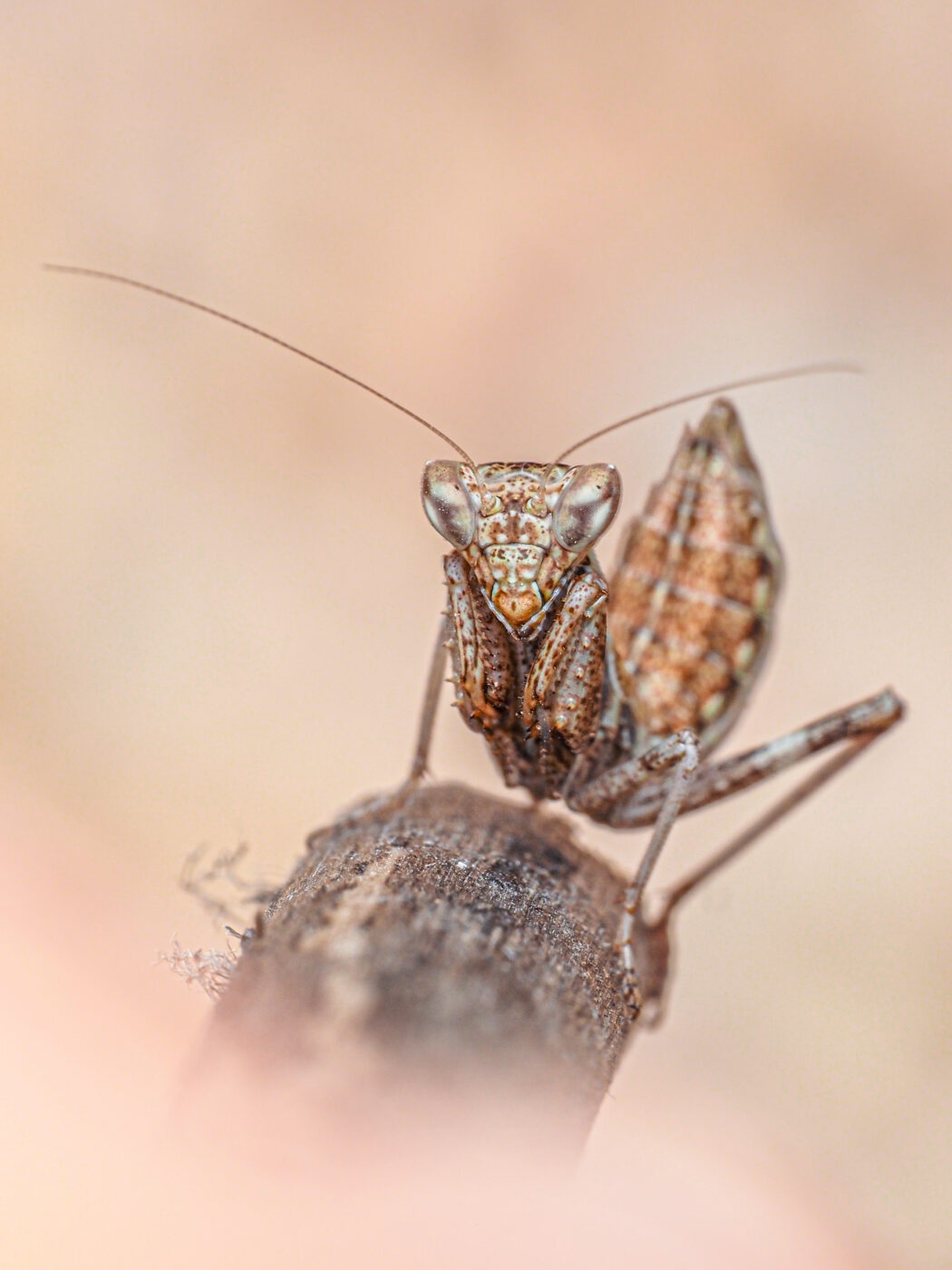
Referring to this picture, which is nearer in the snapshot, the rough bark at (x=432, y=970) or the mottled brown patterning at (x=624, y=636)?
the rough bark at (x=432, y=970)

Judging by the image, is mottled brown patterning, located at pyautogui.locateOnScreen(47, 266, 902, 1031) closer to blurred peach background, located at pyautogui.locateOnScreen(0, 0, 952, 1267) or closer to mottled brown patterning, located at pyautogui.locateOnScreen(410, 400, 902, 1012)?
mottled brown patterning, located at pyautogui.locateOnScreen(410, 400, 902, 1012)

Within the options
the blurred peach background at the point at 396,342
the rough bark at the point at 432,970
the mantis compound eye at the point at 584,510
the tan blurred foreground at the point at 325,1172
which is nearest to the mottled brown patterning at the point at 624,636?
the mantis compound eye at the point at 584,510

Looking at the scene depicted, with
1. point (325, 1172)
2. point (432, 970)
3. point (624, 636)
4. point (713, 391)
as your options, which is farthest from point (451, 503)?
point (325, 1172)

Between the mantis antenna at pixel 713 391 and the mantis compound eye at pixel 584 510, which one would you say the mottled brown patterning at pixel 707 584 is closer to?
the mantis antenna at pixel 713 391

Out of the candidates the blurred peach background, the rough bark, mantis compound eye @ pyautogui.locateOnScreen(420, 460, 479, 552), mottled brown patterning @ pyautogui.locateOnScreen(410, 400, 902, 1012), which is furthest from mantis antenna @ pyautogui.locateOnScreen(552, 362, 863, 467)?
the rough bark

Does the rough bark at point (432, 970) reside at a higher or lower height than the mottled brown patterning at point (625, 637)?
lower

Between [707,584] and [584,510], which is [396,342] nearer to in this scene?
[707,584]
